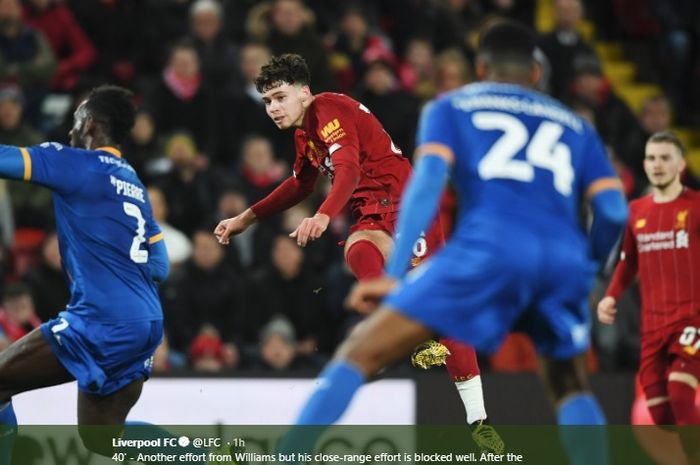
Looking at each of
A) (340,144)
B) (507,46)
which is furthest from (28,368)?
(507,46)

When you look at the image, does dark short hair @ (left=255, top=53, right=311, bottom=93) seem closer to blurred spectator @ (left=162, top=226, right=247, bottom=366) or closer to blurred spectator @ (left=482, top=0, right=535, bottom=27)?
blurred spectator @ (left=162, top=226, right=247, bottom=366)

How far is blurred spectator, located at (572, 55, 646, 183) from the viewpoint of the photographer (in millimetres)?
13961

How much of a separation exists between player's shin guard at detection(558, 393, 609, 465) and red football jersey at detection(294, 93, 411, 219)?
7.21 ft

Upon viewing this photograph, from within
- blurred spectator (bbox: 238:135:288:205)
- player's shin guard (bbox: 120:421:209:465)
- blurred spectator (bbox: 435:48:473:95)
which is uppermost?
blurred spectator (bbox: 435:48:473:95)

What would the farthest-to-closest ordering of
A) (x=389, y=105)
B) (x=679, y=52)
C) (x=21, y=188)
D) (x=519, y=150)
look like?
(x=679, y=52)
(x=389, y=105)
(x=21, y=188)
(x=519, y=150)

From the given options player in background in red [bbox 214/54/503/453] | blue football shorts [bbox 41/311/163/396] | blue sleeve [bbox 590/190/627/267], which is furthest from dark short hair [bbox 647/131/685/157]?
blue football shorts [bbox 41/311/163/396]

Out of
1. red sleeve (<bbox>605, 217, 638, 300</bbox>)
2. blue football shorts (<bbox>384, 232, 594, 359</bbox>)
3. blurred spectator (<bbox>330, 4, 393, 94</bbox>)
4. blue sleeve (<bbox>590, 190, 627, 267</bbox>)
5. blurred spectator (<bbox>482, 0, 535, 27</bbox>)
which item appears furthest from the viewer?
blurred spectator (<bbox>482, 0, 535, 27</bbox>)

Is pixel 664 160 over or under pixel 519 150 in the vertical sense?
over

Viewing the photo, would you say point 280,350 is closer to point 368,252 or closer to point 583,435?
point 368,252

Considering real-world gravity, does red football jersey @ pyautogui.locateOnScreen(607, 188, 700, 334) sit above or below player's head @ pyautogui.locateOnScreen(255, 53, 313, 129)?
below

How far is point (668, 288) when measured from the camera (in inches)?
335

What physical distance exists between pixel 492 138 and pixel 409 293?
0.69 metres

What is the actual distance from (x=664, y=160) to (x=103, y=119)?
148 inches

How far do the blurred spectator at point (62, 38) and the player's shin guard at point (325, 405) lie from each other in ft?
27.5
